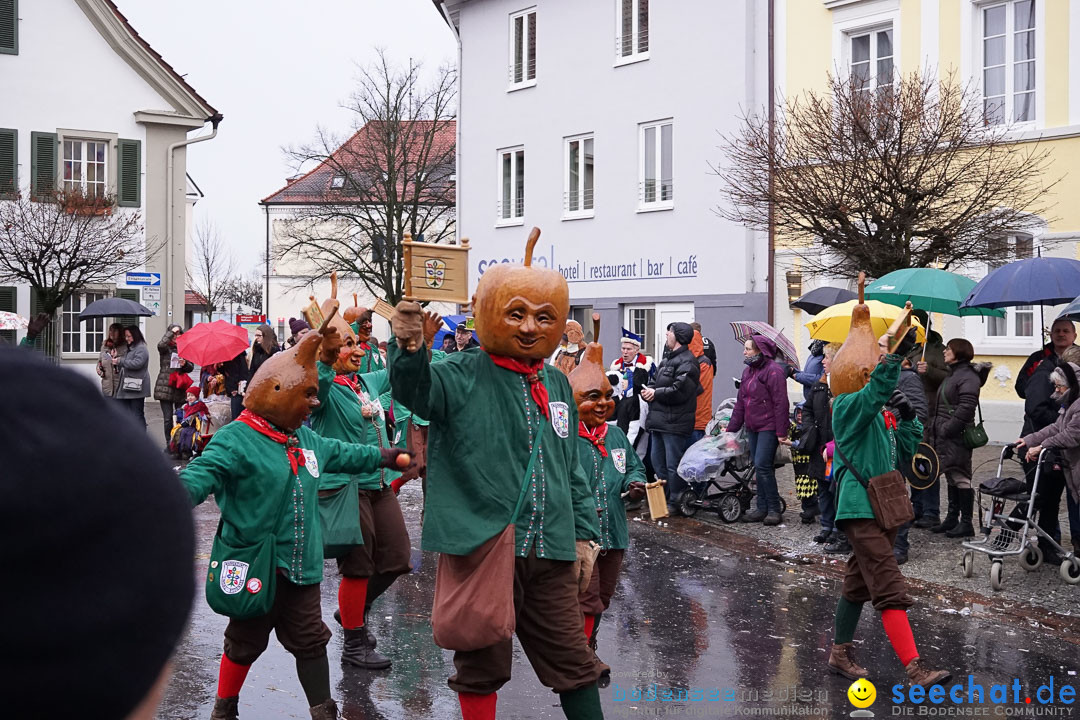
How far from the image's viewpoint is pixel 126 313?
19.2 metres

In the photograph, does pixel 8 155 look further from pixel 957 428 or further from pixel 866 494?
pixel 866 494

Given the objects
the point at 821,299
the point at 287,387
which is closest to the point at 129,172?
the point at 821,299

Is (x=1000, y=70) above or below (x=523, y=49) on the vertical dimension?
below

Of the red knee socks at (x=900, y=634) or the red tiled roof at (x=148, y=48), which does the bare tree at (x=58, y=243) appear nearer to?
the red tiled roof at (x=148, y=48)

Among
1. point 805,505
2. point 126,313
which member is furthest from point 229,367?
point 805,505

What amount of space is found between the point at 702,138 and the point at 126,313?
11.2 m

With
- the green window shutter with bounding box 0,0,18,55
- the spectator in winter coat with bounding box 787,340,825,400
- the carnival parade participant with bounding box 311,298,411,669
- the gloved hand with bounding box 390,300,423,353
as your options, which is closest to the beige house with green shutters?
the green window shutter with bounding box 0,0,18,55

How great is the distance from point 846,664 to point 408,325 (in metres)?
3.55

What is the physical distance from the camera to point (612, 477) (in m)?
6.18

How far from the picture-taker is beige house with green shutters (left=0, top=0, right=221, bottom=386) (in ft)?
90.4

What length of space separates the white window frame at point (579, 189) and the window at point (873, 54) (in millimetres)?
6752

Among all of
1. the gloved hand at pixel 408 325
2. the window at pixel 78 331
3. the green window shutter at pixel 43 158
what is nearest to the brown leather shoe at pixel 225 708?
the gloved hand at pixel 408 325

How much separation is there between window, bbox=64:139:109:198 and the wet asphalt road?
22.2 meters

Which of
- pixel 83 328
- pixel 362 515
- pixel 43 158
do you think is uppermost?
pixel 43 158
